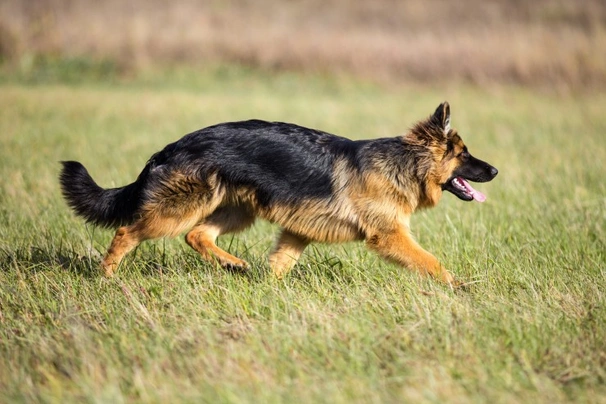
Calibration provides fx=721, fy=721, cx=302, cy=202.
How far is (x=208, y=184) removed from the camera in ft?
17.2

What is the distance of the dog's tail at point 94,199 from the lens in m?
5.43

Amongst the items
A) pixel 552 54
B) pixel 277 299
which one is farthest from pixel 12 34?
pixel 277 299

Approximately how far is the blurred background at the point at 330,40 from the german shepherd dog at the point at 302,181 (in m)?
13.5

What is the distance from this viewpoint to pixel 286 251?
5.55 m

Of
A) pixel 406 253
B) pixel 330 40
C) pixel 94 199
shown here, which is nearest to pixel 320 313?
pixel 406 253

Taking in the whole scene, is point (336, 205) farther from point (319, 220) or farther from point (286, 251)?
point (286, 251)

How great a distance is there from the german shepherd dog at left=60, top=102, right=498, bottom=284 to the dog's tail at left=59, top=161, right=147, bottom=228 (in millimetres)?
52

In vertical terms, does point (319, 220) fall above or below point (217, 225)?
above

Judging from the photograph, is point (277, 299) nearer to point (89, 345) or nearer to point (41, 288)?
point (89, 345)

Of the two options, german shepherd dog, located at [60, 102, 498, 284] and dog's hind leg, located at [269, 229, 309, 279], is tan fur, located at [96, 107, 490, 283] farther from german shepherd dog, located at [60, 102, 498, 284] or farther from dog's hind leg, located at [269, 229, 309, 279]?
dog's hind leg, located at [269, 229, 309, 279]

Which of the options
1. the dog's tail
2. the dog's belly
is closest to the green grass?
the dog's belly

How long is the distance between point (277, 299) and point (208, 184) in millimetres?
1144

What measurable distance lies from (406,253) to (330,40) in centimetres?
1585

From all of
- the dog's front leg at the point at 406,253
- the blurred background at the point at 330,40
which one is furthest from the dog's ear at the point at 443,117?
the blurred background at the point at 330,40
